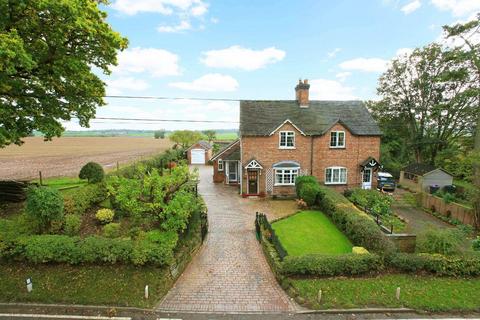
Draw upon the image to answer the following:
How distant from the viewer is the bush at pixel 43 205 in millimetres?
11273

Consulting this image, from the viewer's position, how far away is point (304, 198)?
68.2 ft

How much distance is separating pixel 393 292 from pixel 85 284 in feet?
40.7

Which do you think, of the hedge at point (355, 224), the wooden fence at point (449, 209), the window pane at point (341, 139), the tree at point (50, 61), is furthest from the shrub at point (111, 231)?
the wooden fence at point (449, 209)

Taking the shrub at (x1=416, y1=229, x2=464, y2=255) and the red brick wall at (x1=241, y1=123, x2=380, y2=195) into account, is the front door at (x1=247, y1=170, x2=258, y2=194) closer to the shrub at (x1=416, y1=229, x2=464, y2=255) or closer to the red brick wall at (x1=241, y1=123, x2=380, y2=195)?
the red brick wall at (x1=241, y1=123, x2=380, y2=195)

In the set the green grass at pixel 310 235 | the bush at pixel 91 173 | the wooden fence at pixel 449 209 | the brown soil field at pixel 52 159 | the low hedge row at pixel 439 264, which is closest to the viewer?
the low hedge row at pixel 439 264

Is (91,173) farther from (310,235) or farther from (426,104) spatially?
(426,104)

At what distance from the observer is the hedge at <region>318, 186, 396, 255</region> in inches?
471

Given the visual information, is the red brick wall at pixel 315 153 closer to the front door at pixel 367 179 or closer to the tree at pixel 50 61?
the front door at pixel 367 179

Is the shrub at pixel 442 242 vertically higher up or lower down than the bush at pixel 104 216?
lower down

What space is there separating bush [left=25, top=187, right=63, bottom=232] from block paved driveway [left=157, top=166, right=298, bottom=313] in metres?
6.76

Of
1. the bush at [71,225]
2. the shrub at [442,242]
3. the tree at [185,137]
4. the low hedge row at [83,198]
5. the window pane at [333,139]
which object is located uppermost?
the tree at [185,137]

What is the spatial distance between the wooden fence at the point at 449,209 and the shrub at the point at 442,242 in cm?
859

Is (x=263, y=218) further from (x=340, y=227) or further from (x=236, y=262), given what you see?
(x=340, y=227)

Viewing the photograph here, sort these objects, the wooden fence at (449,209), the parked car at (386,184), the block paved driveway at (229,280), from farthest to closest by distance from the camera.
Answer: the parked car at (386,184), the wooden fence at (449,209), the block paved driveway at (229,280)
